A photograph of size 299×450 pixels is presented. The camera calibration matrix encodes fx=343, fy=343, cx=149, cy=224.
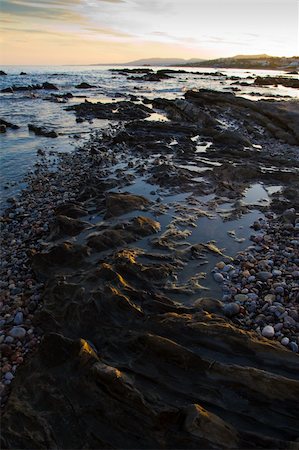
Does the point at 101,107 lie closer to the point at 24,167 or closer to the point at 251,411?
the point at 24,167

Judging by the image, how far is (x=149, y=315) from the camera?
5.54 meters

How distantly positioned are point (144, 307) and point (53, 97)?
41.2 metres

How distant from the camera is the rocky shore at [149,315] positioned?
3.78m

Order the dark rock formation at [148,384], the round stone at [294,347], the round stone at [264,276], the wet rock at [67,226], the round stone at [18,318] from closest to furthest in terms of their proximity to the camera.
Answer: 1. the dark rock formation at [148,384]
2. the round stone at [294,347]
3. the round stone at [18,318]
4. the round stone at [264,276]
5. the wet rock at [67,226]

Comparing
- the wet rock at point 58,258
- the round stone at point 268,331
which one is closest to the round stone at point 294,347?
the round stone at point 268,331

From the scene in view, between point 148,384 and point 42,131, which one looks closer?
point 148,384

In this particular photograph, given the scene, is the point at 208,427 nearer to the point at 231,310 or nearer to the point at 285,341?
the point at 285,341

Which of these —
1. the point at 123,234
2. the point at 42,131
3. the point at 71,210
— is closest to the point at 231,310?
the point at 123,234

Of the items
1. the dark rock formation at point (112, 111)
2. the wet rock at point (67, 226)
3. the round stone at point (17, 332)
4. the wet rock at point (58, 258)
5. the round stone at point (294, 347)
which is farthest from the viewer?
the dark rock formation at point (112, 111)

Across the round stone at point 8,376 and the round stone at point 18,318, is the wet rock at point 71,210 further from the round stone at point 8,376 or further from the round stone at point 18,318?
the round stone at point 8,376

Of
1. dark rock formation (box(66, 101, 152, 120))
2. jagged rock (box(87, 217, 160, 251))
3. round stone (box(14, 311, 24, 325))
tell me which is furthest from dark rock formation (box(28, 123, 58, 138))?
round stone (box(14, 311, 24, 325))

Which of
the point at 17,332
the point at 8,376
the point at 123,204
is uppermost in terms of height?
the point at 123,204

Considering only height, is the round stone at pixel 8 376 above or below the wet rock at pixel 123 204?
below

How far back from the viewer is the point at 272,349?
471cm
